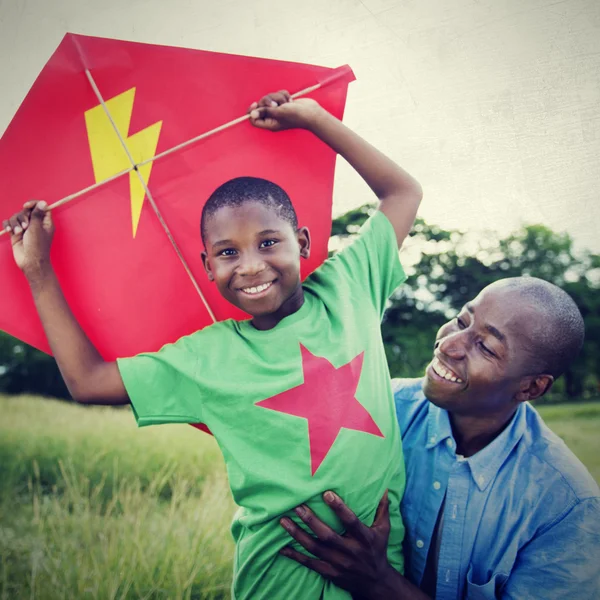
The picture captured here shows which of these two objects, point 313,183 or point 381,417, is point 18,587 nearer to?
point 381,417

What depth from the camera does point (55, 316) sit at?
1.38 metres

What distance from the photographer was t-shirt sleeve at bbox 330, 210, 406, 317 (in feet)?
5.13

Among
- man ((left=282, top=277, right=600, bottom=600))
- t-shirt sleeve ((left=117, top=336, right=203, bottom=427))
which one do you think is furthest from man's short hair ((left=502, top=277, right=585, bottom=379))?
t-shirt sleeve ((left=117, top=336, right=203, bottom=427))

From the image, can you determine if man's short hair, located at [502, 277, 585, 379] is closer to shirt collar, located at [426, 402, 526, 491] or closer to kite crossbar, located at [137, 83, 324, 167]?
shirt collar, located at [426, 402, 526, 491]

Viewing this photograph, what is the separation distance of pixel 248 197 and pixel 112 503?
124 cm

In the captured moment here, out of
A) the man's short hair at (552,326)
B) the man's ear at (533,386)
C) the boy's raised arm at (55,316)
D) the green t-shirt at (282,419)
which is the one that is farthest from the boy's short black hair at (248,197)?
the man's ear at (533,386)

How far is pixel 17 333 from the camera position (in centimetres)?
144

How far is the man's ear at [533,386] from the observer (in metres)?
1.37

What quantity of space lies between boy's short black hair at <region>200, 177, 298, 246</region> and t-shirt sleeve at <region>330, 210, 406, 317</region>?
21 cm

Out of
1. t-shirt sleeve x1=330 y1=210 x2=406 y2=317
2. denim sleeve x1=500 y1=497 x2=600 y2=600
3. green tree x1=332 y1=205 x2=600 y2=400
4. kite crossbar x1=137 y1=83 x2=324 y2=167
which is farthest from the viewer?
green tree x1=332 y1=205 x2=600 y2=400

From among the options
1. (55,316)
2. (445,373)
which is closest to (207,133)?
(55,316)

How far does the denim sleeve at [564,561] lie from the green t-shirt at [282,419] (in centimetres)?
32

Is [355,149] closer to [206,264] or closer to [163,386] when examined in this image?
[206,264]

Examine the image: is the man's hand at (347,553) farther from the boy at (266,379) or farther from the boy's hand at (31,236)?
the boy's hand at (31,236)
